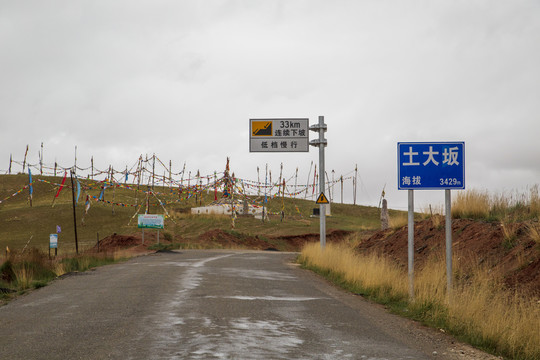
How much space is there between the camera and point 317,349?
6977 millimetres

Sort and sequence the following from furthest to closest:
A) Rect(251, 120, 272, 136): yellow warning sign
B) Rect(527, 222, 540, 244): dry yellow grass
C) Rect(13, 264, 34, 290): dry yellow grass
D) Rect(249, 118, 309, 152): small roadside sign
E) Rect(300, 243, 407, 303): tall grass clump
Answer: Rect(251, 120, 272, 136): yellow warning sign < Rect(249, 118, 309, 152): small roadside sign < Rect(13, 264, 34, 290): dry yellow grass < Rect(527, 222, 540, 244): dry yellow grass < Rect(300, 243, 407, 303): tall grass clump

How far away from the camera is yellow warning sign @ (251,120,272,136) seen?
27342 millimetres

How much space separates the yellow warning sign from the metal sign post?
1650cm

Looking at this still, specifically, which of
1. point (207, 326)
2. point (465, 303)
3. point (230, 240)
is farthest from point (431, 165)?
point (230, 240)

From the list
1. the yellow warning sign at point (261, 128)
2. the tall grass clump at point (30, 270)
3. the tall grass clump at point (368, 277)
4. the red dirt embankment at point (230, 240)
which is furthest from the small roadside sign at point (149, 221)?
the tall grass clump at point (368, 277)

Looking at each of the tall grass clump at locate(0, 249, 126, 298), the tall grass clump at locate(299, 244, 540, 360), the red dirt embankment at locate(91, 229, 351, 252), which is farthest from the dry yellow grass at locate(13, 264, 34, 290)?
the red dirt embankment at locate(91, 229, 351, 252)

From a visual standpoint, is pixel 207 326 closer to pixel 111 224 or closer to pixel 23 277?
pixel 23 277

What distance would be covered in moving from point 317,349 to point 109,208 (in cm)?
7848

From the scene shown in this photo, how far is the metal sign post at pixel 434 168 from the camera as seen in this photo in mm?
10844

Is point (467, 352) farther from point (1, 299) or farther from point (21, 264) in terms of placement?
point (21, 264)

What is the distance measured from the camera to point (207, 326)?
834 centimetres

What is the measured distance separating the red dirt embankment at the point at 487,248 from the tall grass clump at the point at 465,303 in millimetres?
328

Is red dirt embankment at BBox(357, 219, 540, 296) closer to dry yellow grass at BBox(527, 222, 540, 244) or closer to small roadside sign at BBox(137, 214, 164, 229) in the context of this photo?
dry yellow grass at BBox(527, 222, 540, 244)

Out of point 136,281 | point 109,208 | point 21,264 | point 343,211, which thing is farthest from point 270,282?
point 343,211
